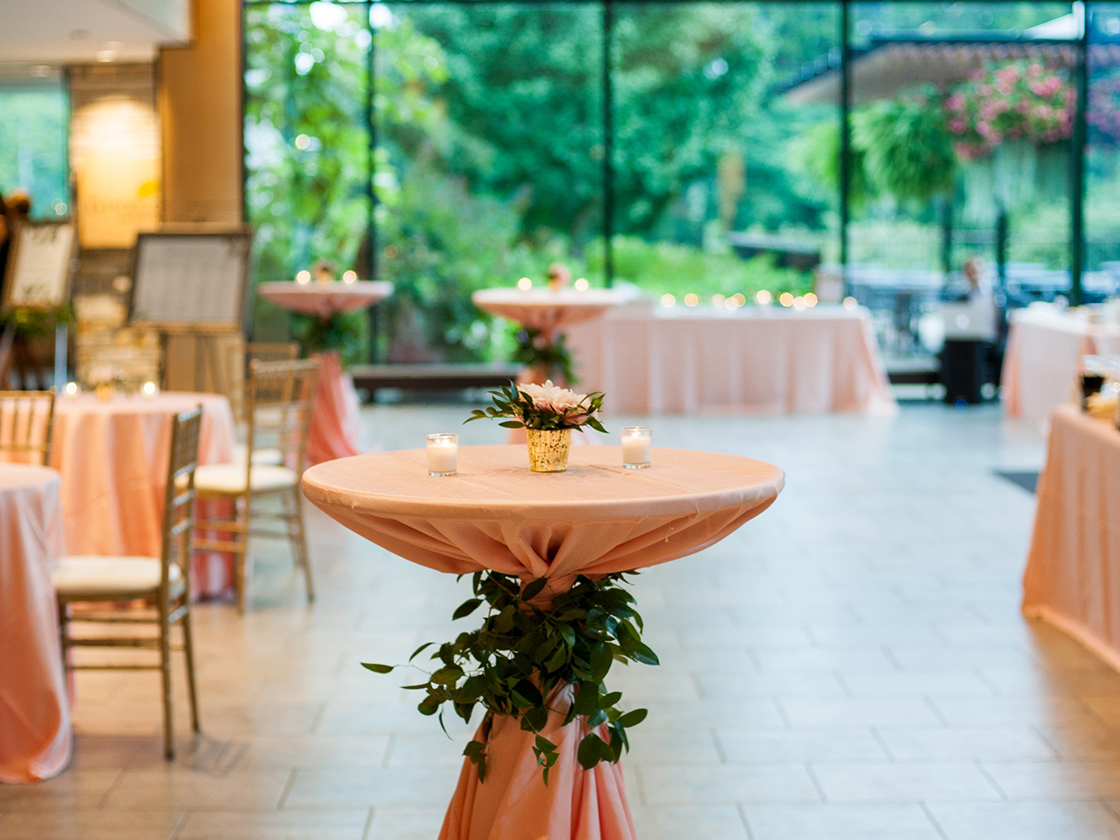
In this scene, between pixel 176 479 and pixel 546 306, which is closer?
pixel 176 479

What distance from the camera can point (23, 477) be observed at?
136 inches

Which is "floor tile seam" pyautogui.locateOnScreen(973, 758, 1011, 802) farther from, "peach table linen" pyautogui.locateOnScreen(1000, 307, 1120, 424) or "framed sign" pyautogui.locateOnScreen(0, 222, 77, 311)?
"framed sign" pyautogui.locateOnScreen(0, 222, 77, 311)

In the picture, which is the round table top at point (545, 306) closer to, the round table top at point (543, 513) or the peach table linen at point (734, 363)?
the peach table linen at point (734, 363)

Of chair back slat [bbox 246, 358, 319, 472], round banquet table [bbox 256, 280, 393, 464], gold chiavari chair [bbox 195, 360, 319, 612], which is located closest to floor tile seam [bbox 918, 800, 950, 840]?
gold chiavari chair [bbox 195, 360, 319, 612]

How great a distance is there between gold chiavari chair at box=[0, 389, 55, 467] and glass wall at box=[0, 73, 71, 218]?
8.58 meters

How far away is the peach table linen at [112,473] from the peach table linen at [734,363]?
17.6 ft

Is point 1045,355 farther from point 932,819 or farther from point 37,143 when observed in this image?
point 37,143

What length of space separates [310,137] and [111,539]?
6590mm

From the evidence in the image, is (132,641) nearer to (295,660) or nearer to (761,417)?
(295,660)

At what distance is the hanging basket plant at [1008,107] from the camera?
35.3 ft

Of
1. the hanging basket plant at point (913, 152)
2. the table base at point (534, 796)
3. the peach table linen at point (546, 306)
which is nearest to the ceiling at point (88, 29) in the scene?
the peach table linen at point (546, 306)

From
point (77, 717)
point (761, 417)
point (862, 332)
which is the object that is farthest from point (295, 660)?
point (862, 332)

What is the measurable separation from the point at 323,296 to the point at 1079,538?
454cm

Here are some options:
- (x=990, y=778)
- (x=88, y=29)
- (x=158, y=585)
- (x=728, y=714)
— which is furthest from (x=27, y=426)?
(x=88, y=29)
